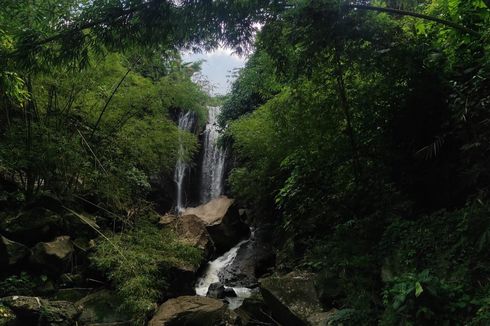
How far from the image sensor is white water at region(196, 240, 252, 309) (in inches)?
304

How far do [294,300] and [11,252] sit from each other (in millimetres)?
4587

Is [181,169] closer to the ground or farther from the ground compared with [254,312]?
farther from the ground

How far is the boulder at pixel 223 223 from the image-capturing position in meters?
10.5

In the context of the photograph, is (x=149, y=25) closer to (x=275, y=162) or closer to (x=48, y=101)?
(x=48, y=101)

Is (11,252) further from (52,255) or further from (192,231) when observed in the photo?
(192,231)

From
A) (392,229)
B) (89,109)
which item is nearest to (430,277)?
(392,229)

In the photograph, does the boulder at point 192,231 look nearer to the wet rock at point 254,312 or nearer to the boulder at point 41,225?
the boulder at point 41,225

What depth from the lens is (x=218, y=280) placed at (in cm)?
907

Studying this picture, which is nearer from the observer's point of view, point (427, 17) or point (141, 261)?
point (427, 17)

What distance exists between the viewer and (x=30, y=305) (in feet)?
17.1

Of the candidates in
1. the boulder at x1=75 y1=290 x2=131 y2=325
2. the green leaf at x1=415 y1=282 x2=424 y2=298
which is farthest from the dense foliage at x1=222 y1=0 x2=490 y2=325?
the boulder at x1=75 y1=290 x2=131 y2=325

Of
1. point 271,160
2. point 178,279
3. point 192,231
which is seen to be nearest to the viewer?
point 178,279

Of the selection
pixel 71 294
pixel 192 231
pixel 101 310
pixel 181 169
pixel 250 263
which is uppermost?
pixel 181 169

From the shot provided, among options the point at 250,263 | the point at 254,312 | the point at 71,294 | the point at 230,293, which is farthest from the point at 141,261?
the point at 250,263
